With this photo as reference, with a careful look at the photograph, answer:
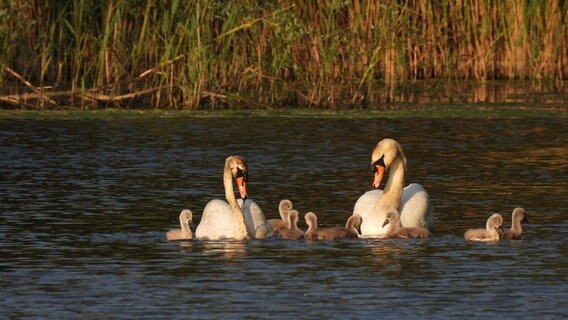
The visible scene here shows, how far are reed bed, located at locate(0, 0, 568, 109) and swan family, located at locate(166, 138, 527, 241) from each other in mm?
10585

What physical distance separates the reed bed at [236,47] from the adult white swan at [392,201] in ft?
33.1

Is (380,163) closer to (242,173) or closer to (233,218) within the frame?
(242,173)

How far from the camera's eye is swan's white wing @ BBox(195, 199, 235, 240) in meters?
13.5

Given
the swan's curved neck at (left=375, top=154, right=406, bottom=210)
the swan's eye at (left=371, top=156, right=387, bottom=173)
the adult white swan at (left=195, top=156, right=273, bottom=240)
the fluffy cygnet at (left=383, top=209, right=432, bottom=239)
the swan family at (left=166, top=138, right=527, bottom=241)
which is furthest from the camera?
the swan's eye at (left=371, top=156, right=387, bottom=173)

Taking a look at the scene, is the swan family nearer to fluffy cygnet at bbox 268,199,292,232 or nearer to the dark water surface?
fluffy cygnet at bbox 268,199,292,232

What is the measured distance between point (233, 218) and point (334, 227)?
2.62ft

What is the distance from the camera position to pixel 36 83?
27922 millimetres

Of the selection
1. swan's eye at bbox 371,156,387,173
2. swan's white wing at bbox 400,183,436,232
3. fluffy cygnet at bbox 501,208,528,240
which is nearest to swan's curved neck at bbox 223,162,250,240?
swan's white wing at bbox 400,183,436,232

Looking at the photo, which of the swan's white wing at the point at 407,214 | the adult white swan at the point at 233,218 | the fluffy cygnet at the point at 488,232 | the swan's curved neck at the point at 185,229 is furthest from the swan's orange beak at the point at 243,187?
the fluffy cygnet at the point at 488,232

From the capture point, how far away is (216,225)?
13.5 metres

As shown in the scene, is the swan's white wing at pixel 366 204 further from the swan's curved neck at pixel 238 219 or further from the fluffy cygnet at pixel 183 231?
the fluffy cygnet at pixel 183 231

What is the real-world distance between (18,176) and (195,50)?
6772mm

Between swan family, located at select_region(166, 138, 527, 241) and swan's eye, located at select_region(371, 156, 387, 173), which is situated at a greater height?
swan's eye, located at select_region(371, 156, 387, 173)

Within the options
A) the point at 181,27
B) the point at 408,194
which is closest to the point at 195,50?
the point at 181,27
